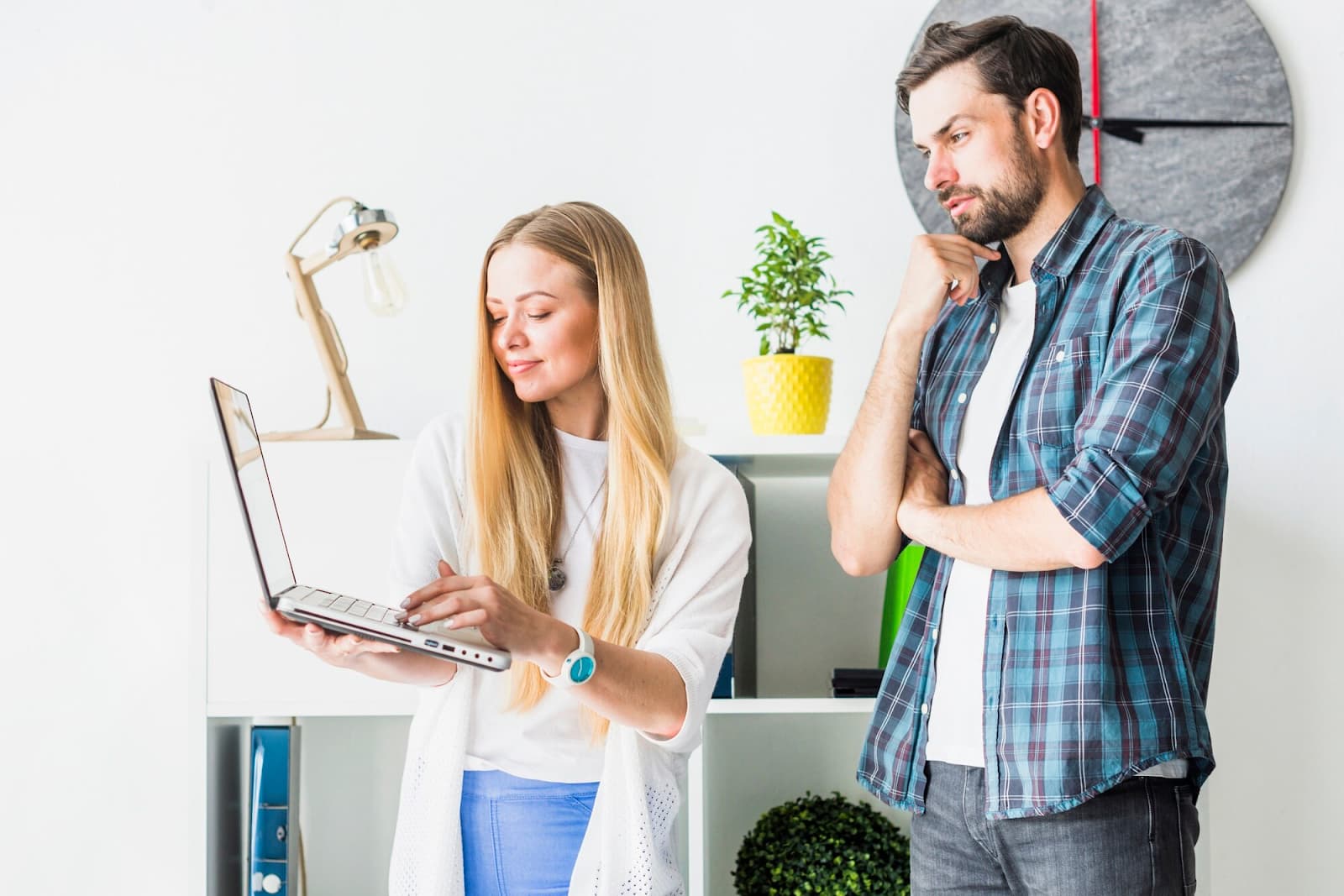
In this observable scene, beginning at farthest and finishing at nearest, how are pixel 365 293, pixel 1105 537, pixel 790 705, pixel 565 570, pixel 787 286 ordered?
pixel 365 293 < pixel 787 286 < pixel 790 705 < pixel 565 570 < pixel 1105 537

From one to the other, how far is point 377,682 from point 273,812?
0.27 meters

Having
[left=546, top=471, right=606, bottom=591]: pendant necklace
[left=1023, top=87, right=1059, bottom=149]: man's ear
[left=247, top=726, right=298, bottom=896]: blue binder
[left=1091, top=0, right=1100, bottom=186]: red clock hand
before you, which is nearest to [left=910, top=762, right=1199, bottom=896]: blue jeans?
[left=546, top=471, right=606, bottom=591]: pendant necklace

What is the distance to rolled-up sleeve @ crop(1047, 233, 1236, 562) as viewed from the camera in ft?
3.81

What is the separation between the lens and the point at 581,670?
106cm

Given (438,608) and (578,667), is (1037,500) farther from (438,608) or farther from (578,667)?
(438,608)

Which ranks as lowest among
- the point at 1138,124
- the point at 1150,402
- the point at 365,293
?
the point at 1150,402

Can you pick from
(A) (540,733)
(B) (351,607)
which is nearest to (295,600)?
(B) (351,607)

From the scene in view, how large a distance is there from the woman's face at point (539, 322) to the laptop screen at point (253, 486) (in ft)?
1.00

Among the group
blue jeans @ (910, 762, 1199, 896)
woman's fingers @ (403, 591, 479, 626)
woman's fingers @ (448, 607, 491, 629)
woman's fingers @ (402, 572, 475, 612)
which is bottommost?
blue jeans @ (910, 762, 1199, 896)

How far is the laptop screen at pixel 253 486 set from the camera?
36.5 inches

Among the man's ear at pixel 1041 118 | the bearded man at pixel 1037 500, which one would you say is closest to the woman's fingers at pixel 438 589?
the bearded man at pixel 1037 500

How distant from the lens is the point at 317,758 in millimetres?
2107

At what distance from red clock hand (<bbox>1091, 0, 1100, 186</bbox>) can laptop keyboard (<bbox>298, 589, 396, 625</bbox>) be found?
58.6 inches

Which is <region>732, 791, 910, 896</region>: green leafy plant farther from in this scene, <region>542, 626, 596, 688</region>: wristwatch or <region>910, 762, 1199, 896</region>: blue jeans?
<region>542, 626, 596, 688</region>: wristwatch
